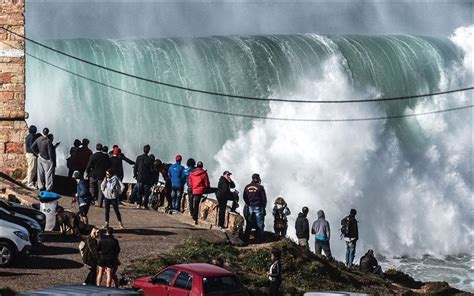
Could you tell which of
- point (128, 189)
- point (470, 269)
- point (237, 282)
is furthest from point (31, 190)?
point (470, 269)

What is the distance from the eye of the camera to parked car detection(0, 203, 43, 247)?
2495 centimetres

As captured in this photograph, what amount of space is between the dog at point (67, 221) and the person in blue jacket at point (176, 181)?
158 inches

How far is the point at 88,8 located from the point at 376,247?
29.3 metres

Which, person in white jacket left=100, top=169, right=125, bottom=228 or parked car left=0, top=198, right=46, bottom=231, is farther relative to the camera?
person in white jacket left=100, top=169, right=125, bottom=228

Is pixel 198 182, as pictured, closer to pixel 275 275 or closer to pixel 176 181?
pixel 176 181

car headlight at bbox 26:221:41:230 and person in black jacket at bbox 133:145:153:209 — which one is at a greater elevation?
person in black jacket at bbox 133:145:153:209

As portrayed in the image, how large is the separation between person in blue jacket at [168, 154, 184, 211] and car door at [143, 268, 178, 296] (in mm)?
8727

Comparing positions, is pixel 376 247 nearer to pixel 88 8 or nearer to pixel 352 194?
pixel 352 194

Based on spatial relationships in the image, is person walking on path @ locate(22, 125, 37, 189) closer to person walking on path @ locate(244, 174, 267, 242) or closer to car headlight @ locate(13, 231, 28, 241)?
person walking on path @ locate(244, 174, 267, 242)

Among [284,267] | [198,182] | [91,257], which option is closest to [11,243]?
[91,257]

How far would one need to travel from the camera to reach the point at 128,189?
33219mm

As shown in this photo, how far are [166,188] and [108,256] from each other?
8888mm

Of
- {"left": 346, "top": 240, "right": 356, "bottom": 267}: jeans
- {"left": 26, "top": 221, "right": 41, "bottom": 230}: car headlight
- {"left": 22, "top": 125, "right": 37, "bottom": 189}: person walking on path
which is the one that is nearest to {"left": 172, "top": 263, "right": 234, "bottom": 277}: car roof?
{"left": 26, "top": 221, "right": 41, "bottom": 230}: car headlight

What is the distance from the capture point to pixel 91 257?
75.6 ft
